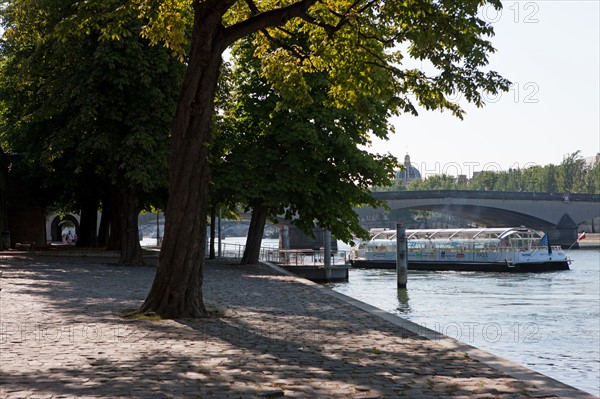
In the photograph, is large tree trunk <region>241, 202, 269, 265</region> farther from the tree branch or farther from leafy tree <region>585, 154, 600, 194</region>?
leafy tree <region>585, 154, 600, 194</region>

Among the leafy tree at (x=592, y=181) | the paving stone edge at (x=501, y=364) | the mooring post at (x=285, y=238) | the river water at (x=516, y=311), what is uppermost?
the leafy tree at (x=592, y=181)

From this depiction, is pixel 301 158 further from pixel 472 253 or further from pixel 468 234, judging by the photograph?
pixel 468 234

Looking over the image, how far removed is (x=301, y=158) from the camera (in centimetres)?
3109

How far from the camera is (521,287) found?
39219 millimetres

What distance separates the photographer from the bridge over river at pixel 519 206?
8262cm

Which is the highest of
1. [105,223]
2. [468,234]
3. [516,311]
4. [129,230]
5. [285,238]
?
[105,223]

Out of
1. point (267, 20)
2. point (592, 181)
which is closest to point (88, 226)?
point (267, 20)

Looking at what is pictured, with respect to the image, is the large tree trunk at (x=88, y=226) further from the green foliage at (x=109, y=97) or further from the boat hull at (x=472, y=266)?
the boat hull at (x=472, y=266)

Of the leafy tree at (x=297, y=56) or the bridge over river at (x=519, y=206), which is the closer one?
the leafy tree at (x=297, y=56)

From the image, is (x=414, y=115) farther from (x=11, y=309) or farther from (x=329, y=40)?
(x=11, y=309)

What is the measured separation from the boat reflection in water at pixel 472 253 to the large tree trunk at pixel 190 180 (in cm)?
4081

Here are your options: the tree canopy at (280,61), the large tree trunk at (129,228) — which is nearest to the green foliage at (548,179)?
the large tree trunk at (129,228)

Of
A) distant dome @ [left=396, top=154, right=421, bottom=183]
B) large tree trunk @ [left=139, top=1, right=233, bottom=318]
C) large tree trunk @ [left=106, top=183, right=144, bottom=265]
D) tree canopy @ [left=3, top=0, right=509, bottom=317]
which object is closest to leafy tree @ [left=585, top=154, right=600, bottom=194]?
distant dome @ [left=396, top=154, right=421, bottom=183]

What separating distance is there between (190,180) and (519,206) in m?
76.1
